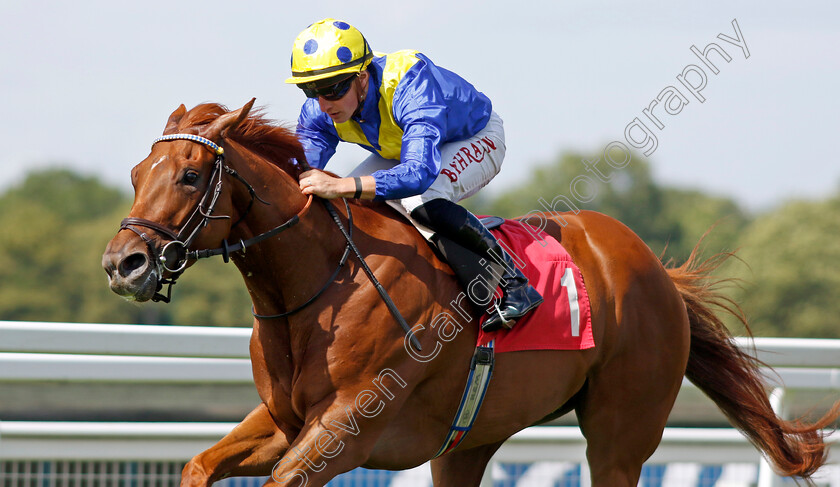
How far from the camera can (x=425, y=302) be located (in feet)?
11.3

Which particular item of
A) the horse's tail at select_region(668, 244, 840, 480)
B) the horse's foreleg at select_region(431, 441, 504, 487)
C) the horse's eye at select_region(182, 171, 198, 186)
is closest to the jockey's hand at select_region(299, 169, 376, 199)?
the horse's eye at select_region(182, 171, 198, 186)

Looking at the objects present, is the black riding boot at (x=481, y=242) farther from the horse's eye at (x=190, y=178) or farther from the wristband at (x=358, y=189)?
the horse's eye at (x=190, y=178)

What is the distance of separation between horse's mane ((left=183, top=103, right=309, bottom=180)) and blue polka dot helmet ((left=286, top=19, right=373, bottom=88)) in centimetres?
19

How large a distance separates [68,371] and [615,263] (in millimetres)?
2565

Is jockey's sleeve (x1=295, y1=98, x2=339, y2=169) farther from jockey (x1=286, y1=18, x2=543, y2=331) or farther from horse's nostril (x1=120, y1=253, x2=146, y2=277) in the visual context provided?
horse's nostril (x1=120, y1=253, x2=146, y2=277)

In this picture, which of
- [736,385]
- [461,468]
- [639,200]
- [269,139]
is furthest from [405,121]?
[639,200]

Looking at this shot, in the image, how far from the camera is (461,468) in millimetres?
4207

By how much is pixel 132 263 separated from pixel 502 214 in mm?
53191

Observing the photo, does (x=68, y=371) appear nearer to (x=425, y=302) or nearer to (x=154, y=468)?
(x=154, y=468)

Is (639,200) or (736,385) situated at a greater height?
(736,385)

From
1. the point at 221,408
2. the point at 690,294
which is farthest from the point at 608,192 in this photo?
the point at 690,294

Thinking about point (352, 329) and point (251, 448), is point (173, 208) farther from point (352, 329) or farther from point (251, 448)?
point (251, 448)

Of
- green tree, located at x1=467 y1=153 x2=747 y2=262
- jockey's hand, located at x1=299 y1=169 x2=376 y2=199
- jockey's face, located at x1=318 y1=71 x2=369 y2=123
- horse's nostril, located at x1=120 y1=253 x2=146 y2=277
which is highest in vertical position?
jockey's face, located at x1=318 y1=71 x2=369 y2=123

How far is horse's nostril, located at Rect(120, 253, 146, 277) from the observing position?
2766 millimetres
